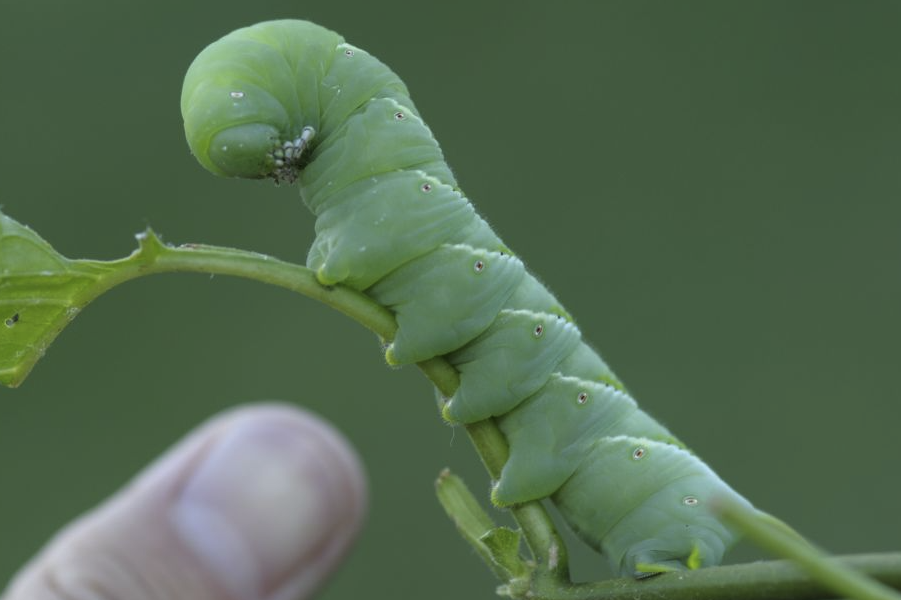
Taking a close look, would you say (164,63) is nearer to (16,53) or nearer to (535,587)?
(16,53)

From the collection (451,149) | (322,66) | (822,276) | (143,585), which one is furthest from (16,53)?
(143,585)

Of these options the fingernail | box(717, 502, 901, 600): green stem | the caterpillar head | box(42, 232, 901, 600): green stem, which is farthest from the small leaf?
the caterpillar head

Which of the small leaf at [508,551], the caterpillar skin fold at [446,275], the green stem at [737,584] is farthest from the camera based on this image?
the caterpillar skin fold at [446,275]

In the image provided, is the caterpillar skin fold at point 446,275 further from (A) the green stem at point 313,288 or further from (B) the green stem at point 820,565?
(B) the green stem at point 820,565

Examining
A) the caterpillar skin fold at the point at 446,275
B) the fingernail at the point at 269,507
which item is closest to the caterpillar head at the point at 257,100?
the caterpillar skin fold at the point at 446,275

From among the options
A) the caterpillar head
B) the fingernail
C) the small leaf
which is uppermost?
the caterpillar head

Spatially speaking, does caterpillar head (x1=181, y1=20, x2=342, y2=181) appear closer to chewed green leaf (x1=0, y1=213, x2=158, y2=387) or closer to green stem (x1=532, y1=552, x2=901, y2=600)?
chewed green leaf (x1=0, y1=213, x2=158, y2=387)
